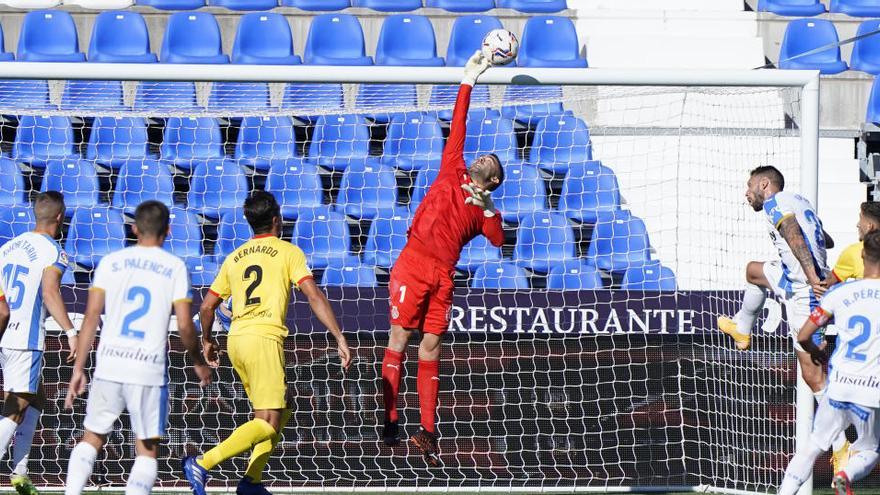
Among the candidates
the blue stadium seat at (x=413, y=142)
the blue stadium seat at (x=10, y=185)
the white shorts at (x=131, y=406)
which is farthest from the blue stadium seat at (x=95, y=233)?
the white shorts at (x=131, y=406)

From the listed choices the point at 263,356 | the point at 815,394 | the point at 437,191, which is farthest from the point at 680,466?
the point at 263,356

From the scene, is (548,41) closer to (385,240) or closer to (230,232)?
(385,240)

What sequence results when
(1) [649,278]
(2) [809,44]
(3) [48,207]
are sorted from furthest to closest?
(2) [809,44]
(1) [649,278]
(3) [48,207]

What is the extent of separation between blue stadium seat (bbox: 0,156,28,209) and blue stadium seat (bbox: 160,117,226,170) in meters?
1.36

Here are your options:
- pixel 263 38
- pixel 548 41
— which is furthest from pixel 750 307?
pixel 263 38

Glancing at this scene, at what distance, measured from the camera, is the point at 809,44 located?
584 inches

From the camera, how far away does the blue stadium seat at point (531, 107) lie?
11.5m

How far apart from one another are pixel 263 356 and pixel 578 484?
328cm

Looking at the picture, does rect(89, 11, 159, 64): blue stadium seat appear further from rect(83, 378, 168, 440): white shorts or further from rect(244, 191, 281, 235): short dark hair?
rect(83, 378, 168, 440): white shorts

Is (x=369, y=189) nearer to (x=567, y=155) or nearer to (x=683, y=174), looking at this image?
(x=567, y=155)

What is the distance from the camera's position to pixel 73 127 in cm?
1222

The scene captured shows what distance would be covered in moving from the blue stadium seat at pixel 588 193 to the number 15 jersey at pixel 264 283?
4260 mm

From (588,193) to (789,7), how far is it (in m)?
5.14

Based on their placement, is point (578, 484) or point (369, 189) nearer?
point (578, 484)
